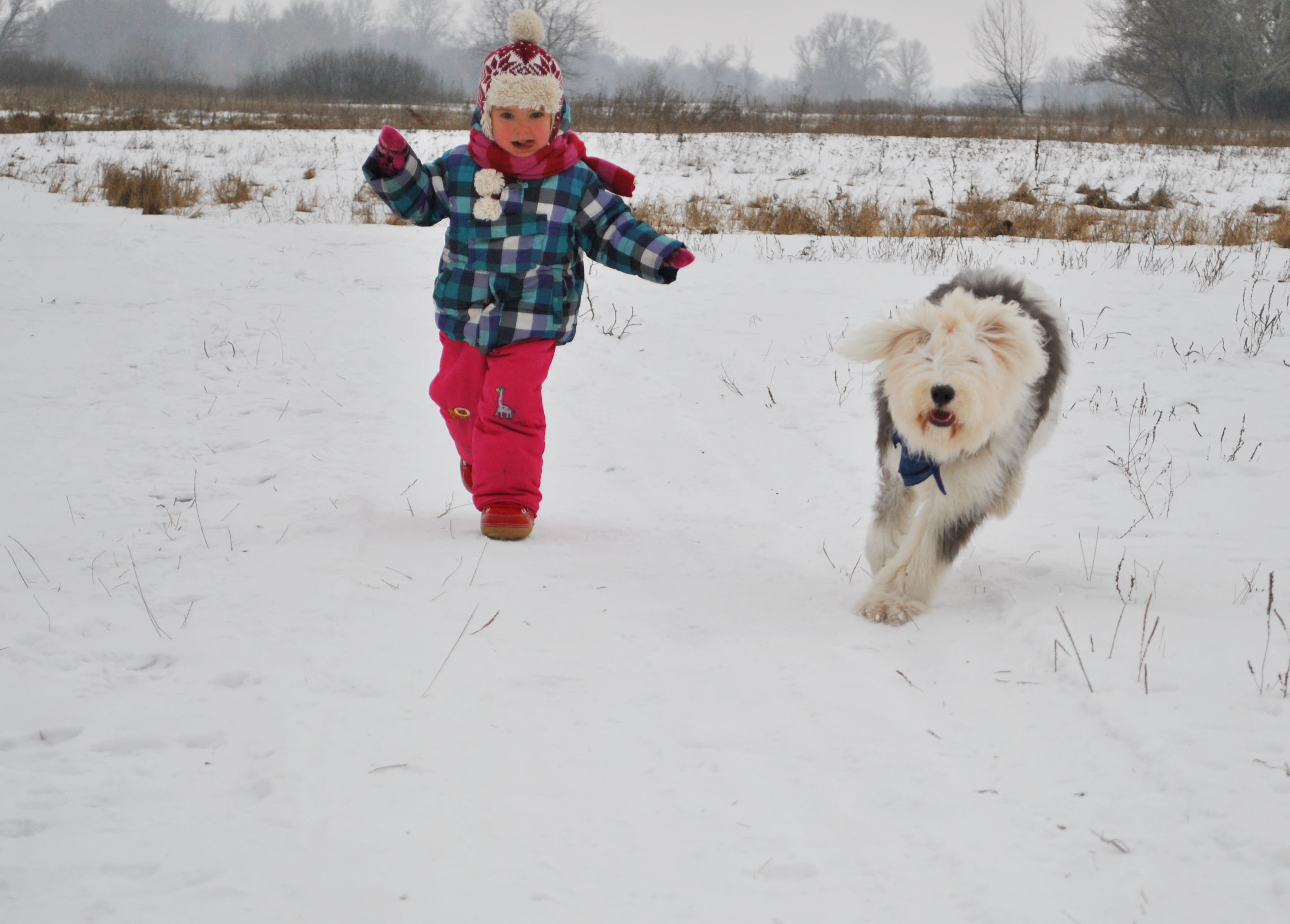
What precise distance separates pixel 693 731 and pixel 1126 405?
4.73 metres

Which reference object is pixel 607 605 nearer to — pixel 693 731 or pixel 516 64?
pixel 693 731

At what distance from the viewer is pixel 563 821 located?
2.11 meters

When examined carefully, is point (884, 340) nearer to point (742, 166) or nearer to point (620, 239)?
point (620, 239)

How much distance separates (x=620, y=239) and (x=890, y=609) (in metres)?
1.87

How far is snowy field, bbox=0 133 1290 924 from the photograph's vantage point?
1.92 m

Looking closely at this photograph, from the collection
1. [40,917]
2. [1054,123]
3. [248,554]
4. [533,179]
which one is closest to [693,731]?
[40,917]

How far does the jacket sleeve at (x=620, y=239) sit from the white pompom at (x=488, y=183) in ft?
1.21

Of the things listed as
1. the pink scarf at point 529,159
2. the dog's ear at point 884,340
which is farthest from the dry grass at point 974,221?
the dog's ear at point 884,340

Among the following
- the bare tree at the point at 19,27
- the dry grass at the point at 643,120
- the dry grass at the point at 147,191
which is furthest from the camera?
the bare tree at the point at 19,27

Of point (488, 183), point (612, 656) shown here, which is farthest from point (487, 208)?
point (612, 656)

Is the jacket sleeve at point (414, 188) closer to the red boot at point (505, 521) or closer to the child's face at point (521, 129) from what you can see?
the child's face at point (521, 129)

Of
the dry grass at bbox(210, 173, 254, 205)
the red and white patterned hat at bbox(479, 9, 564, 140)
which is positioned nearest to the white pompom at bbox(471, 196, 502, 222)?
the red and white patterned hat at bbox(479, 9, 564, 140)

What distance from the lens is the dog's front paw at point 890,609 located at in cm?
334

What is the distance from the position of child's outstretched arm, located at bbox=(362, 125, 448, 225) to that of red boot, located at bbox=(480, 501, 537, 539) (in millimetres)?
1238
